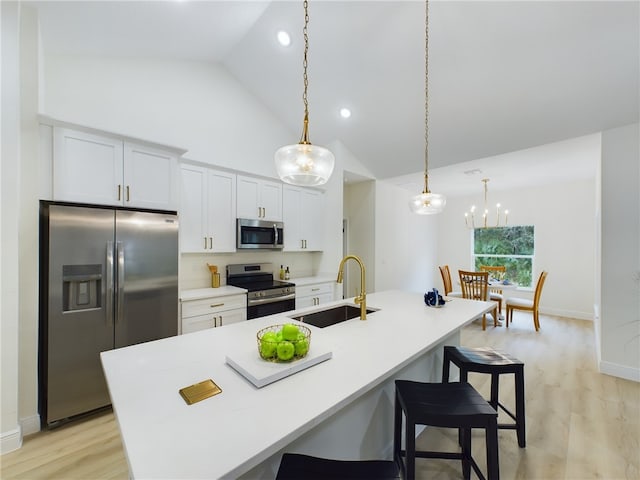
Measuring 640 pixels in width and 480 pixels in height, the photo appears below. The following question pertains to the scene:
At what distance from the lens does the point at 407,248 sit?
612 cm

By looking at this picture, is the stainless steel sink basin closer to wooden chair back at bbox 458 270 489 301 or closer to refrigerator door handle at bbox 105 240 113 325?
refrigerator door handle at bbox 105 240 113 325

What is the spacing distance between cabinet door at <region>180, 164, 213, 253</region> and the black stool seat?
2.62 m

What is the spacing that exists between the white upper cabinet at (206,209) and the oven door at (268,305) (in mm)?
769

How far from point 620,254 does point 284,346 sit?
380 centimetres

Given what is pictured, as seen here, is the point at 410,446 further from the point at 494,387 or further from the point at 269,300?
the point at 269,300

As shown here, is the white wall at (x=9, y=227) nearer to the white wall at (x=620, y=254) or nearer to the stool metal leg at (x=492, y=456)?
the stool metal leg at (x=492, y=456)

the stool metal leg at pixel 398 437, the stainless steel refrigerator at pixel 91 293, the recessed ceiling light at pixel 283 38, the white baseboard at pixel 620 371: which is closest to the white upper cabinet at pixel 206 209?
the stainless steel refrigerator at pixel 91 293

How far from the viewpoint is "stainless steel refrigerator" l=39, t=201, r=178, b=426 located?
2.04 meters

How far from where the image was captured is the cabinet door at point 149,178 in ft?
7.88

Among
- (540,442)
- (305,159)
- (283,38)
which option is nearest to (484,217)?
(540,442)

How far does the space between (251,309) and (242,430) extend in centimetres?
249

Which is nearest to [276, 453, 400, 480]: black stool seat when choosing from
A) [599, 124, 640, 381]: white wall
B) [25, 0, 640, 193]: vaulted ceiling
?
[25, 0, 640, 193]: vaulted ceiling

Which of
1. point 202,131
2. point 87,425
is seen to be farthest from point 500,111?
point 87,425

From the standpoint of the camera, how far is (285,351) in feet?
3.86
